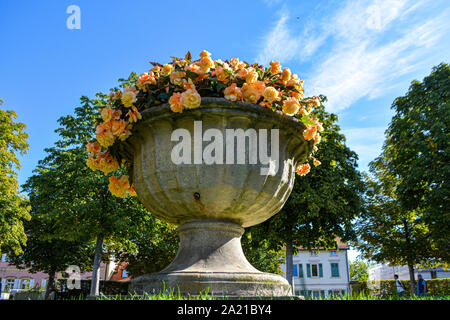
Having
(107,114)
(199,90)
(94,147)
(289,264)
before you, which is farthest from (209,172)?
(289,264)

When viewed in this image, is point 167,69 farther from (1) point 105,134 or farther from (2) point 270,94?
(2) point 270,94

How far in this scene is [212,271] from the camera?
2.82 meters

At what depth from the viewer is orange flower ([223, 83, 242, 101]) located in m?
3.00

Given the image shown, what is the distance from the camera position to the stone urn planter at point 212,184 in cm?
297

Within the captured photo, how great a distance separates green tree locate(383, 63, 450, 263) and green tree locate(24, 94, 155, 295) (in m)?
11.7

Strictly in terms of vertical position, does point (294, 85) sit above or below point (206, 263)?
above

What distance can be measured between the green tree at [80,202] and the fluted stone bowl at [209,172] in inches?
437

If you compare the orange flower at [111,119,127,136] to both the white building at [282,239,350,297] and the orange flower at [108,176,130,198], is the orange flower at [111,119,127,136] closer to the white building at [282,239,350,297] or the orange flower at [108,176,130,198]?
the orange flower at [108,176,130,198]

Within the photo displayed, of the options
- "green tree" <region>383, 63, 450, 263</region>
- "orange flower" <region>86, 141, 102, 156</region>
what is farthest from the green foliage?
"orange flower" <region>86, 141, 102, 156</region>

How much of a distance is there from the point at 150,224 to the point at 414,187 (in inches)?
458
